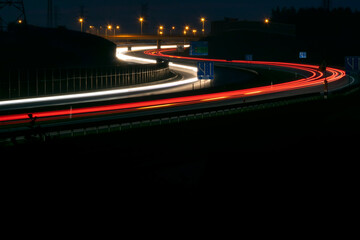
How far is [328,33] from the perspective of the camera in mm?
132375

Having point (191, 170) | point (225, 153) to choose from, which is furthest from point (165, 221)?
point (225, 153)

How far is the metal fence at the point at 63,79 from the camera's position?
1672 inches

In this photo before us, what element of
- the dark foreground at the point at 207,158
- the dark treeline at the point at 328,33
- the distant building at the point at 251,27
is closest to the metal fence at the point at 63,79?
the dark foreground at the point at 207,158

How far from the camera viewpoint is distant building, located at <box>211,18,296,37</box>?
388 feet

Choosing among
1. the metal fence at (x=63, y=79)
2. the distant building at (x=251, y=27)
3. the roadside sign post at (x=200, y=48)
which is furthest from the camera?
the distant building at (x=251, y=27)

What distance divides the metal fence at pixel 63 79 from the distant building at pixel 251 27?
6780 cm

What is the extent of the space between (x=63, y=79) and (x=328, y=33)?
10231 cm

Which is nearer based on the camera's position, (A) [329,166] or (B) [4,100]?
(A) [329,166]

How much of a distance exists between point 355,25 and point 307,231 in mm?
131177

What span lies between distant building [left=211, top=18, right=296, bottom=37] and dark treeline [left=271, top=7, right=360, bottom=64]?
5.34 meters

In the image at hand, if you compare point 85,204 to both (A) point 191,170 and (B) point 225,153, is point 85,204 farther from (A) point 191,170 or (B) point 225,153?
(B) point 225,153

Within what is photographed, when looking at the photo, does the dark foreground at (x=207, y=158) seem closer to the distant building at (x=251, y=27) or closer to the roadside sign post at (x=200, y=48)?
the roadside sign post at (x=200, y=48)

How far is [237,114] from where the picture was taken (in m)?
31.4

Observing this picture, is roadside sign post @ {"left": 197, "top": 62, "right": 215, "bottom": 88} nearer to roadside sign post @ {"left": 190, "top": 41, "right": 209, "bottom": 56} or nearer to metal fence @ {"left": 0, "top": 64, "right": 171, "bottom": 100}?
roadside sign post @ {"left": 190, "top": 41, "right": 209, "bottom": 56}
